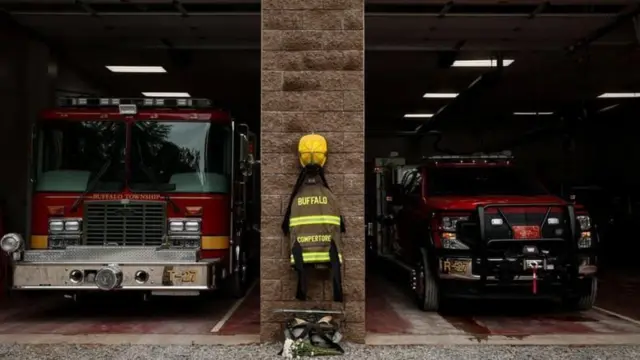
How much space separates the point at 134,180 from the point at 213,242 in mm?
1372

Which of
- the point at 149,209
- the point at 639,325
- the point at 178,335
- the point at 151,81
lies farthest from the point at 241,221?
the point at 151,81

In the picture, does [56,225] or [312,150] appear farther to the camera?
[56,225]

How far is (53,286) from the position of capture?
7648 mm

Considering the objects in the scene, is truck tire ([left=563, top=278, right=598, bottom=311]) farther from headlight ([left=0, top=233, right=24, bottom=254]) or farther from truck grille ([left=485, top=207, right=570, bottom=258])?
headlight ([left=0, top=233, right=24, bottom=254])

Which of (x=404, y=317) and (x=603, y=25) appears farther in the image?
(x=603, y=25)

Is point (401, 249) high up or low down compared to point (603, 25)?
down

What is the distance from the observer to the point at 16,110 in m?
11.9

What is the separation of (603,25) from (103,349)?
9.63 metres

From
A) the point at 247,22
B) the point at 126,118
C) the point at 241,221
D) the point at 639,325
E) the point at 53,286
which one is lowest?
the point at 639,325

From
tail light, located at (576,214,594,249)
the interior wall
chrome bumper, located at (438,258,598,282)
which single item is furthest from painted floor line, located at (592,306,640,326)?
the interior wall

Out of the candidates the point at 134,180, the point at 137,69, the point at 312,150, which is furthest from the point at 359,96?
the point at 137,69

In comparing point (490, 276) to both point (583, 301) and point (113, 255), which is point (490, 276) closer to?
point (583, 301)

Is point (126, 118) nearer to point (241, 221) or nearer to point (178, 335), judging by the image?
point (241, 221)

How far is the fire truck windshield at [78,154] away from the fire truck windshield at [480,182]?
479 centimetres
